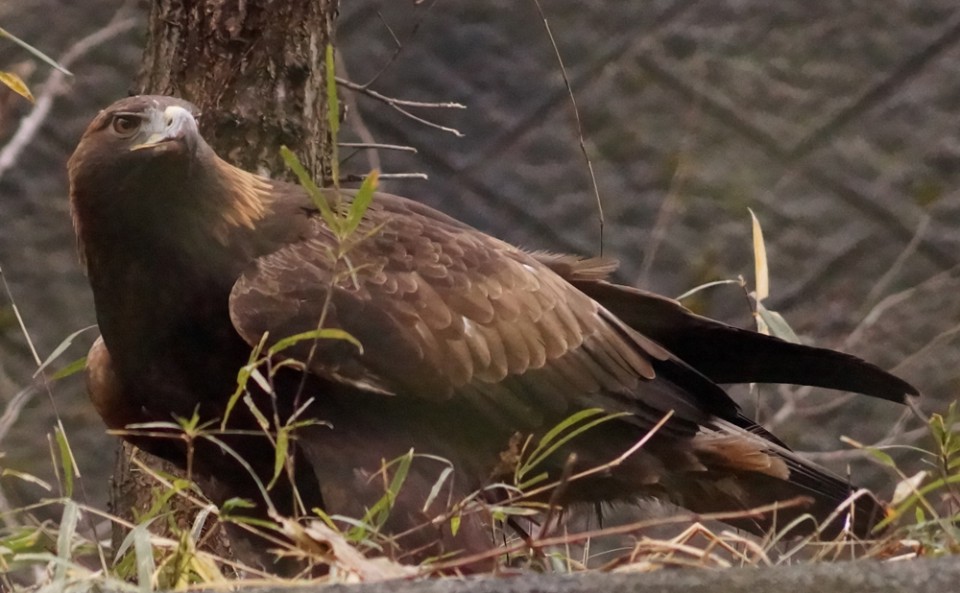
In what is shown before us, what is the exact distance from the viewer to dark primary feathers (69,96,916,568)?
75.7 inches

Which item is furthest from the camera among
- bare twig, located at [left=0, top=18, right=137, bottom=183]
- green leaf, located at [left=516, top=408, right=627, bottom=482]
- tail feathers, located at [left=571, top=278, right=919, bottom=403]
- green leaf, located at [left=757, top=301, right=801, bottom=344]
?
bare twig, located at [left=0, top=18, right=137, bottom=183]

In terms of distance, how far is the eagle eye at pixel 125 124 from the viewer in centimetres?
197

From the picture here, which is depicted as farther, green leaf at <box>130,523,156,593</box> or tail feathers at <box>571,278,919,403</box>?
tail feathers at <box>571,278,919,403</box>

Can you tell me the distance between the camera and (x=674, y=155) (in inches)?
140

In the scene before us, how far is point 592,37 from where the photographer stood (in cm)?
362

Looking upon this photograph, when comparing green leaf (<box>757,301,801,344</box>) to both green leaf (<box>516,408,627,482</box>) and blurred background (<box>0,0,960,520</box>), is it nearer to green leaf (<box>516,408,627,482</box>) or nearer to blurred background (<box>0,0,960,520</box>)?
green leaf (<box>516,408,627,482</box>)

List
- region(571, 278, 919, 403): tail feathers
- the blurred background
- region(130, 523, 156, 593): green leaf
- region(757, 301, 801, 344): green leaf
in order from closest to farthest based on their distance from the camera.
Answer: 1. region(130, 523, 156, 593): green leaf
2. region(571, 278, 919, 403): tail feathers
3. region(757, 301, 801, 344): green leaf
4. the blurred background

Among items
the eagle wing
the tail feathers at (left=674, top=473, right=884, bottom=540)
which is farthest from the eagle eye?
the tail feathers at (left=674, top=473, right=884, bottom=540)

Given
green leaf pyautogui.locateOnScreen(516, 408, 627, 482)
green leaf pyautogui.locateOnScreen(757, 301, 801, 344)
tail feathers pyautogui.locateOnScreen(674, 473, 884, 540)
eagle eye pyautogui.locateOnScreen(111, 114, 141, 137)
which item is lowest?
tail feathers pyautogui.locateOnScreen(674, 473, 884, 540)

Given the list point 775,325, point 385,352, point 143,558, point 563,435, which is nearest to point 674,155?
point 775,325

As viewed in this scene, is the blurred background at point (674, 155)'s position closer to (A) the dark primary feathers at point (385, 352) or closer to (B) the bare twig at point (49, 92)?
(B) the bare twig at point (49, 92)

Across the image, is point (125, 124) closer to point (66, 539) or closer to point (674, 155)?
point (66, 539)

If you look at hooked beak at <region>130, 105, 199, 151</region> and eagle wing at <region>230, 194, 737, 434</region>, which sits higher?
hooked beak at <region>130, 105, 199, 151</region>

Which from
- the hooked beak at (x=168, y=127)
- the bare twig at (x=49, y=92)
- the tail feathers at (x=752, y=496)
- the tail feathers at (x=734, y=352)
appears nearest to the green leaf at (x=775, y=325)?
the tail feathers at (x=734, y=352)
